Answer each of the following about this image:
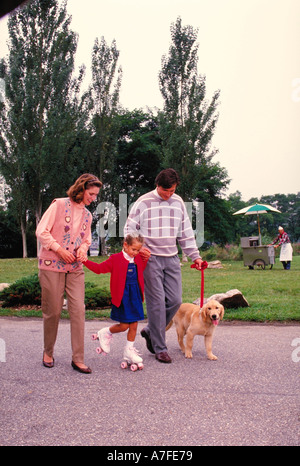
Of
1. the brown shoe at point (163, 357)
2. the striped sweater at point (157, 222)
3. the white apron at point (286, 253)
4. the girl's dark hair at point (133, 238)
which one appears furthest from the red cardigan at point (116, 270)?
the white apron at point (286, 253)

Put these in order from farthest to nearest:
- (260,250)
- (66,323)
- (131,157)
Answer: (131,157), (260,250), (66,323)

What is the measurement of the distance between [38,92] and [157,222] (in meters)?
23.2

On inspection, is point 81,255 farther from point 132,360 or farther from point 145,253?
point 132,360

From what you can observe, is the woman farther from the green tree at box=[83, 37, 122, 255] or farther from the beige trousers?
the green tree at box=[83, 37, 122, 255]

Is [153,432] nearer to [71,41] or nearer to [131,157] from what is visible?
[71,41]

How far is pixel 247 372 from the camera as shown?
14.3ft

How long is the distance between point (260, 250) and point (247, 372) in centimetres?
1646

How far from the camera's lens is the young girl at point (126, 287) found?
15.3 feet

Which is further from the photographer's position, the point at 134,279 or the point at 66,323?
the point at 66,323

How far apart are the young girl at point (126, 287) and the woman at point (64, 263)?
0.23 meters

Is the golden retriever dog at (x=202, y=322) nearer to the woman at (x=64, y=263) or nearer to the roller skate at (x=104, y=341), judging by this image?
the roller skate at (x=104, y=341)

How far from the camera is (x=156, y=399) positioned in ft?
11.7

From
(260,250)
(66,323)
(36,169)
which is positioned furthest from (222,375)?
(36,169)
